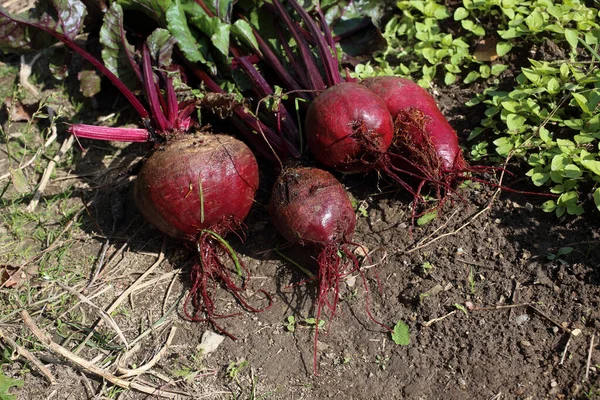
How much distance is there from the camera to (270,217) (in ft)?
12.1

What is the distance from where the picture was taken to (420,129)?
352 centimetres

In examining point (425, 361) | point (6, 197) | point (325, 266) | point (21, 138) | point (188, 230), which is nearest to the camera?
point (425, 361)

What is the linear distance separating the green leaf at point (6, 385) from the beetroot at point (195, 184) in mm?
1115

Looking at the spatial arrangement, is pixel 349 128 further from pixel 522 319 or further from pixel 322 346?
pixel 522 319

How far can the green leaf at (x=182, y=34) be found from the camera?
3939 mm

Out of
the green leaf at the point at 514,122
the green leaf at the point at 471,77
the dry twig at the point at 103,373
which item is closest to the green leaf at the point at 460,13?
the green leaf at the point at 471,77

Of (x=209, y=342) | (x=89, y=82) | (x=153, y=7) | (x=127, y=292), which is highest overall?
(x=153, y=7)

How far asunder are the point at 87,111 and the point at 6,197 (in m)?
0.95

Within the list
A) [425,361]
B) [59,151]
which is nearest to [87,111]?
[59,151]

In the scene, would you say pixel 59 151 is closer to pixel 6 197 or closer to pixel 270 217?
pixel 6 197

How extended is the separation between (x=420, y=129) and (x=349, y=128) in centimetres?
47

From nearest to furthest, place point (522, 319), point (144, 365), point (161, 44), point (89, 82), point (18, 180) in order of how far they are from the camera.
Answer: point (522, 319) → point (144, 365) → point (18, 180) → point (161, 44) → point (89, 82)

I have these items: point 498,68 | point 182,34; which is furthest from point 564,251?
point 182,34

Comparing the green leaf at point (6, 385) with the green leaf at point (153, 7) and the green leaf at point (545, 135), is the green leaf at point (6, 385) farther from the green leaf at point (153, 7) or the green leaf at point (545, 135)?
the green leaf at point (545, 135)
